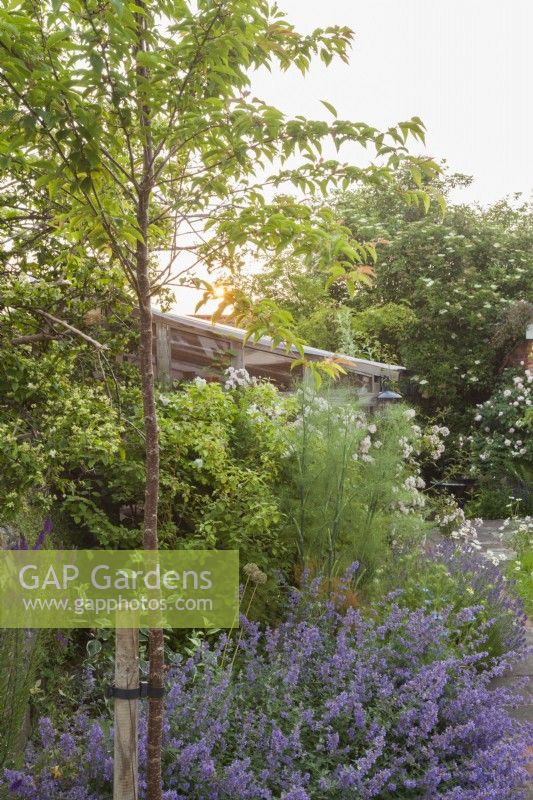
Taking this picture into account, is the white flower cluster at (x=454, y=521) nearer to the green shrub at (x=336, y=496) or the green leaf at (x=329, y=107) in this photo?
the green shrub at (x=336, y=496)

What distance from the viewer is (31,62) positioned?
1.79 meters

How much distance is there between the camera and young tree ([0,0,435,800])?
182 cm

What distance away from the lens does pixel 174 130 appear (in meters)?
1.99

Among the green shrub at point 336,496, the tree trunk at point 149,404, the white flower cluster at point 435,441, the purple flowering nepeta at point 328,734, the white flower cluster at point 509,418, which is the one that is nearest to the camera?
the tree trunk at point 149,404

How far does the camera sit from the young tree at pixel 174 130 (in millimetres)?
1821

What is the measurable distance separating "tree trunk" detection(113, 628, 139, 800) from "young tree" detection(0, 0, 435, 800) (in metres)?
0.08

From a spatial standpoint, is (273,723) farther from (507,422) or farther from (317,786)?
(507,422)

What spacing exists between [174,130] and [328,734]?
83.2 inches

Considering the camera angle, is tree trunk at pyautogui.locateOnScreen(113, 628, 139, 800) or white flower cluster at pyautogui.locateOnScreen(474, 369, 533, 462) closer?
tree trunk at pyautogui.locateOnScreen(113, 628, 139, 800)

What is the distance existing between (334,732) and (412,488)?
11.1 ft

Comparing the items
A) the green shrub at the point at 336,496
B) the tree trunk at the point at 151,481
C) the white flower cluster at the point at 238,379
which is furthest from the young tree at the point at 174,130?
the white flower cluster at the point at 238,379

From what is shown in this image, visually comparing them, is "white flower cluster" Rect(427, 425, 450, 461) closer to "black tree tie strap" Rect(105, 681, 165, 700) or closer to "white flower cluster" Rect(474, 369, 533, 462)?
"white flower cluster" Rect(474, 369, 533, 462)

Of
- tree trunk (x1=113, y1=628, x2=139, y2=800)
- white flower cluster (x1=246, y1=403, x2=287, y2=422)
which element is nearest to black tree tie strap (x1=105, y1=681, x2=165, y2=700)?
tree trunk (x1=113, y1=628, x2=139, y2=800)

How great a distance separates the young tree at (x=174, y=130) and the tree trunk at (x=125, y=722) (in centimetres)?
8
